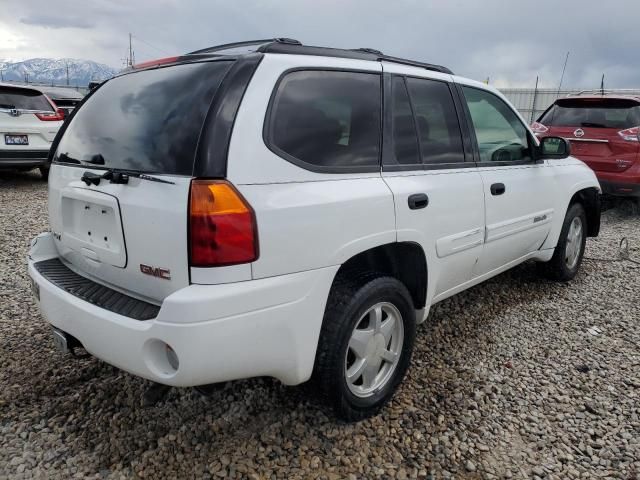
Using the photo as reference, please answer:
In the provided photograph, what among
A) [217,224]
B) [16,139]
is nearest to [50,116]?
[16,139]

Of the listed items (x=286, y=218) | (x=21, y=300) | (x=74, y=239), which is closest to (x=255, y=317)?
(x=286, y=218)

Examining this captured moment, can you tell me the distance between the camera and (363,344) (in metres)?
2.39

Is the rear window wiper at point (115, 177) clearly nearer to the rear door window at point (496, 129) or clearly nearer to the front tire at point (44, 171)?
the rear door window at point (496, 129)

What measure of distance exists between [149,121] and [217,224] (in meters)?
0.66

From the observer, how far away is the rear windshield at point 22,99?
7976mm

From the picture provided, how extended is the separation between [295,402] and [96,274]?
3.90 feet

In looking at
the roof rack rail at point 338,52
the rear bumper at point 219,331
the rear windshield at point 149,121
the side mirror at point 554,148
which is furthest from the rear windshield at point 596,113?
the rear windshield at point 149,121

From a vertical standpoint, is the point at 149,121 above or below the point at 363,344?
above

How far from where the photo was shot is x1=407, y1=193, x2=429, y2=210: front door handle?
8.14 feet

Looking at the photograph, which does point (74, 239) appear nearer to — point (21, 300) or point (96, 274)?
point (96, 274)

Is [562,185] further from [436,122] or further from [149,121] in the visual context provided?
[149,121]

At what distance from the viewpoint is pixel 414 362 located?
310cm

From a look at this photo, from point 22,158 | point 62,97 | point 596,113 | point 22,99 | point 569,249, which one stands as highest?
point 62,97

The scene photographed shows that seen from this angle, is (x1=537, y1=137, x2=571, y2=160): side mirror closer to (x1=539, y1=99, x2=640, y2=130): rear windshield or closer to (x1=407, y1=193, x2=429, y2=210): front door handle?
(x1=407, y1=193, x2=429, y2=210): front door handle
